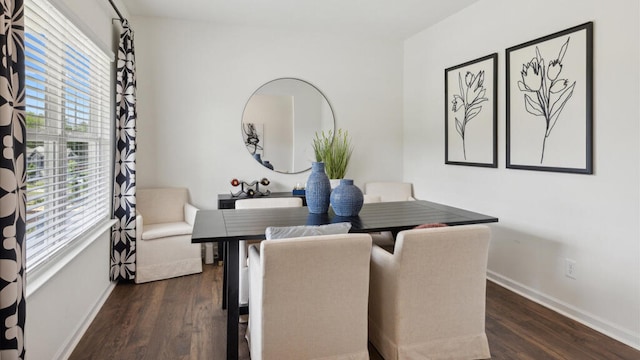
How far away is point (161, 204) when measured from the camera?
3.97 metres

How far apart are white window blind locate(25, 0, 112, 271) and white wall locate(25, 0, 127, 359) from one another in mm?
97

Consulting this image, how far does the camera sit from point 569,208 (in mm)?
2744

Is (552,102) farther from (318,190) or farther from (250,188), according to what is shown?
(250,188)

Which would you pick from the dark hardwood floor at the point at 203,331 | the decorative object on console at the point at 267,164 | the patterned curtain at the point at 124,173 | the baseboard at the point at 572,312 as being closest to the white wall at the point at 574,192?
the baseboard at the point at 572,312

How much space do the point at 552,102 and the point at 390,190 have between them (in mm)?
2116

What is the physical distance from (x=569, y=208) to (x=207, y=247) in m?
3.22

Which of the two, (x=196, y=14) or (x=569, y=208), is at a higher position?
(x=196, y=14)

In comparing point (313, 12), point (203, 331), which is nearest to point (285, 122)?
point (313, 12)

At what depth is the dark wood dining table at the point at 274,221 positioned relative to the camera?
2.02 metres

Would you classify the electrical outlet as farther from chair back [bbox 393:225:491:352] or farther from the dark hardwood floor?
chair back [bbox 393:225:491:352]

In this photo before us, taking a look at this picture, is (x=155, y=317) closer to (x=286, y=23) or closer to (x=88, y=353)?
(x=88, y=353)

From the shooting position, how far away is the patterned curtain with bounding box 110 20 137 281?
333 centimetres

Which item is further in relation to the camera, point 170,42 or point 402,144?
point 402,144

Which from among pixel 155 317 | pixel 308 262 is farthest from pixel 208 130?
pixel 308 262
